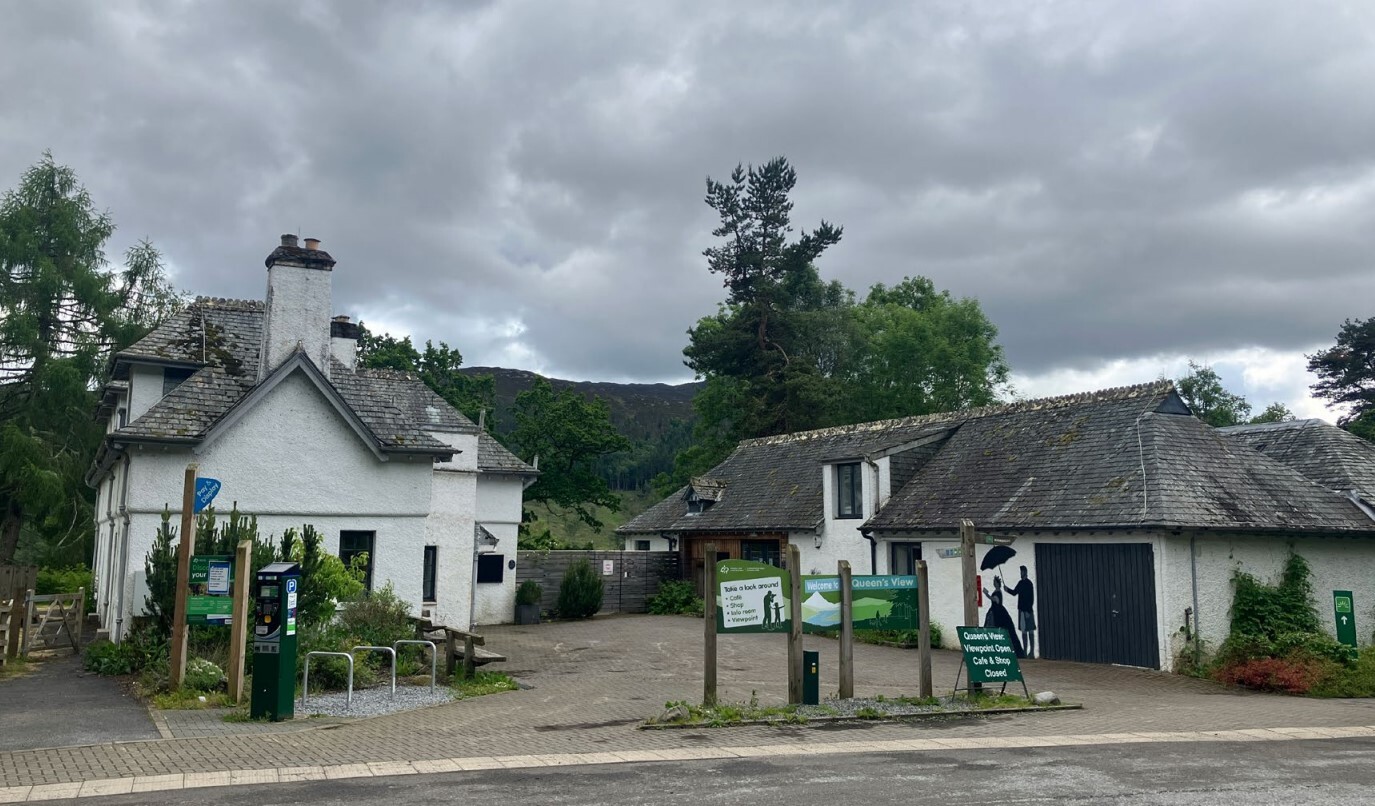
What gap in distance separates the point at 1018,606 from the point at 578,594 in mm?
14931

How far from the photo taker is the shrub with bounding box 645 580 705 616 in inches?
1377

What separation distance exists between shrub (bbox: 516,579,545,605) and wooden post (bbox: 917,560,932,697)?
17.9 metres

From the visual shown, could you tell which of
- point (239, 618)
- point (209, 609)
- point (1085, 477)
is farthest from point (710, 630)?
point (1085, 477)

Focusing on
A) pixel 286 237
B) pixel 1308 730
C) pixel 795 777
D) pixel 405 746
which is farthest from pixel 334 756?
pixel 286 237

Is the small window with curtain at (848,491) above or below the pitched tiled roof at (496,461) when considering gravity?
below

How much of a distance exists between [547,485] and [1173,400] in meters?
33.9

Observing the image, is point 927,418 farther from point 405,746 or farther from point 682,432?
point 682,432

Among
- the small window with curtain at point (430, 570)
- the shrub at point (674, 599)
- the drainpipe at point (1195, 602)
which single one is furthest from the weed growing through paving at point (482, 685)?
the shrub at point (674, 599)

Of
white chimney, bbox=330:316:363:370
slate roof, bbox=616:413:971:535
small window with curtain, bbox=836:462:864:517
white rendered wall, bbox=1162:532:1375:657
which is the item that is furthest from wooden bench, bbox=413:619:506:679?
slate roof, bbox=616:413:971:535

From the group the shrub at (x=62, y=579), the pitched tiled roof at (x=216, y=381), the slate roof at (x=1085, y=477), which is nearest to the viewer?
the pitched tiled roof at (x=216, y=381)

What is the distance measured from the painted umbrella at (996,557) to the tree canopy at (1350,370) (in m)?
40.4

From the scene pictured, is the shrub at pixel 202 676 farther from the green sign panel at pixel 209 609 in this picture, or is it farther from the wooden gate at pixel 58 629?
the wooden gate at pixel 58 629

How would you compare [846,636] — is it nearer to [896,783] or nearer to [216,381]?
[896,783]

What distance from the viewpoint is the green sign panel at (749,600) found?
1460 cm
